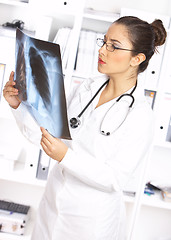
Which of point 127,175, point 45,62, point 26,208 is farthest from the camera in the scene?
point 26,208

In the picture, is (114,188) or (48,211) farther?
(48,211)

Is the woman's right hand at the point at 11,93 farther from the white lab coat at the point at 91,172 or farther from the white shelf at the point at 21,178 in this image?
the white shelf at the point at 21,178

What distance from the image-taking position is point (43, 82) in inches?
40.1

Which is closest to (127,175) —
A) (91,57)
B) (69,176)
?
(69,176)

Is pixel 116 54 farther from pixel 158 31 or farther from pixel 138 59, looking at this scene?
pixel 158 31

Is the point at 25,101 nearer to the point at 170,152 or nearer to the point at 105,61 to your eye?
the point at 105,61

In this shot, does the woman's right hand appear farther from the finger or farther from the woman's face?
the woman's face

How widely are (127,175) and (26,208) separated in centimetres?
142

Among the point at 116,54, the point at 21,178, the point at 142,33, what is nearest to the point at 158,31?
the point at 142,33

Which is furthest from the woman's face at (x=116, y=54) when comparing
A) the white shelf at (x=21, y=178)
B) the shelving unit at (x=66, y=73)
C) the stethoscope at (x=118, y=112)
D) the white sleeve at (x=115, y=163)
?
the white shelf at (x=21, y=178)

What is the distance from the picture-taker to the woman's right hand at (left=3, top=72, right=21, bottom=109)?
1.16 metres

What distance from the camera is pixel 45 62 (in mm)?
998

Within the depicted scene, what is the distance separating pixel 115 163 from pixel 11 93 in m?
0.45

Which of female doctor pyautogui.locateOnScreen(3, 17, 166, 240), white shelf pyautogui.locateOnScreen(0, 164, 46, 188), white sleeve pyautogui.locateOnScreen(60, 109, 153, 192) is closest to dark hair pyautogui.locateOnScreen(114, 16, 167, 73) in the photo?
female doctor pyautogui.locateOnScreen(3, 17, 166, 240)
